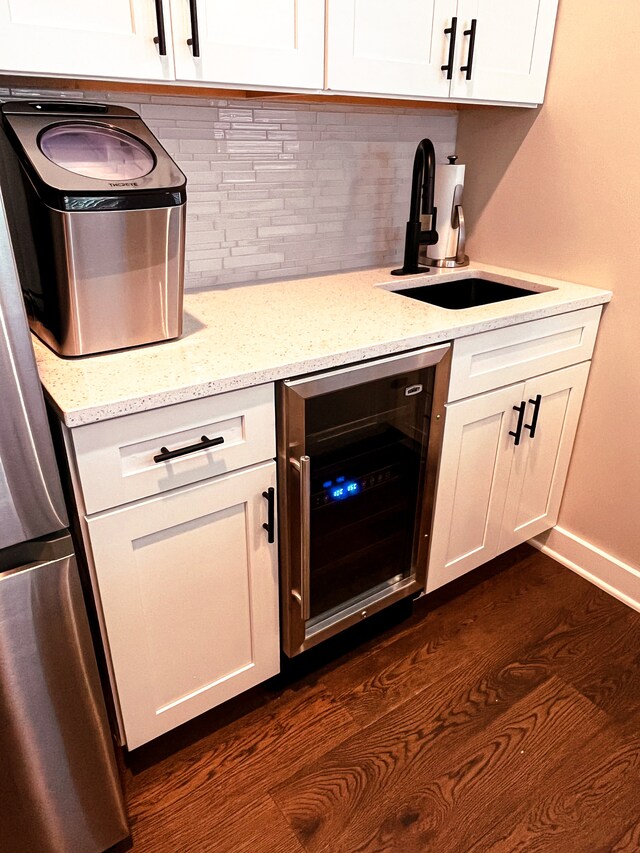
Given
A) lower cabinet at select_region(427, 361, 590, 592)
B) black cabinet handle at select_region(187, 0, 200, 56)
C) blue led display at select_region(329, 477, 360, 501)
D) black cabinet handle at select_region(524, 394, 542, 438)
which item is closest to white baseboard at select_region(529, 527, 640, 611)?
lower cabinet at select_region(427, 361, 590, 592)

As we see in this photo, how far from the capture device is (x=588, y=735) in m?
1.58

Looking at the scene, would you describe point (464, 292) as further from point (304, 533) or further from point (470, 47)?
point (304, 533)

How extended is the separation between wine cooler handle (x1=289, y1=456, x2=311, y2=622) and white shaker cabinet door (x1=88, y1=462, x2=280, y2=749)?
0.06 metres

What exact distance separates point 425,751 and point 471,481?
711 millimetres

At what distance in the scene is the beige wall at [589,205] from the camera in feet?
5.62

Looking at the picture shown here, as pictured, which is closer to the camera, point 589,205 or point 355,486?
point 355,486

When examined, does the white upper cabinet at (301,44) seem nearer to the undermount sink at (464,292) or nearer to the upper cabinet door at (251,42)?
the upper cabinet door at (251,42)

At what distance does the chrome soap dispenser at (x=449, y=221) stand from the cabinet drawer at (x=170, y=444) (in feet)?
3.55

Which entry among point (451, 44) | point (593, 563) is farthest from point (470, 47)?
point (593, 563)

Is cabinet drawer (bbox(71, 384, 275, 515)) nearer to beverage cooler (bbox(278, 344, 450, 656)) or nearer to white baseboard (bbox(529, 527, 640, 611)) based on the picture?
beverage cooler (bbox(278, 344, 450, 656))

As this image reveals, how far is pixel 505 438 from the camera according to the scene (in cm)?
182

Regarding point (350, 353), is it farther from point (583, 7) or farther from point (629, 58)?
point (583, 7)

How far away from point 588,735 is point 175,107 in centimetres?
191

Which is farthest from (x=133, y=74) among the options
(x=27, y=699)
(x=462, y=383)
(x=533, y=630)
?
(x=533, y=630)
